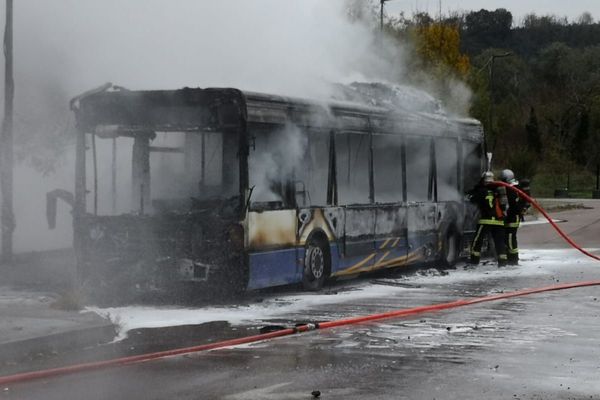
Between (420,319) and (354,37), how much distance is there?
9.13 m

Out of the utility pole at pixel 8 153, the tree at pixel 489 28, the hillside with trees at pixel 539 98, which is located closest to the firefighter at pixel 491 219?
the utility pole at pixel 8 153

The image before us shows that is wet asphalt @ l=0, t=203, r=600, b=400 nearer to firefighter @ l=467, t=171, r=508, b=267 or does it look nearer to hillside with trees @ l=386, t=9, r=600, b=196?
firefighter @ l=467, t=171, r=508, b=267

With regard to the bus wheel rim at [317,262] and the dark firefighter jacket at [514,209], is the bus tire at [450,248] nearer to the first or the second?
the dark firefighter jacket at [514,209]

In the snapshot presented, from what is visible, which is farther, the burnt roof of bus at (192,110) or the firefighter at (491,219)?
the firefighter at (491,219)

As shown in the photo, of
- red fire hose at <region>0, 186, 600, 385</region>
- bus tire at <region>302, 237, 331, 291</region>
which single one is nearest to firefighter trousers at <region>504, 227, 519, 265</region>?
red fire hose at <region>0, 186, 600, 385</region>

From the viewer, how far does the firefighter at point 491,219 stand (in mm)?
19969

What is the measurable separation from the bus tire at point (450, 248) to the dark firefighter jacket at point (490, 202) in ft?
1.77

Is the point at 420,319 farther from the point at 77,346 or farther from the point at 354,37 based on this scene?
the point at 354,37

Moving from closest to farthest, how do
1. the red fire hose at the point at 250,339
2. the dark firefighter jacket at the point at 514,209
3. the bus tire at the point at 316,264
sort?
the red fire hose at the point at 250,339 < the bus tire at the point at 316,264 < the dark firefighter jacket at the point at 514,209

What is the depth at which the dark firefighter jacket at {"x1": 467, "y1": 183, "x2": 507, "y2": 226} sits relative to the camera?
1997 centimetres


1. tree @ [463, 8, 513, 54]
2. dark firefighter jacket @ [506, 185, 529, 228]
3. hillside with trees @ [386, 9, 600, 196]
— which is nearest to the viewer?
dark firefighter jacket @ [506, 185, 529, 228]

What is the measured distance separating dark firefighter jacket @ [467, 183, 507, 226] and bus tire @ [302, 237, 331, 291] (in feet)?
17.8

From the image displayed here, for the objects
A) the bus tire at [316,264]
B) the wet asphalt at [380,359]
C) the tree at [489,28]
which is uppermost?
the tree at [489,28]

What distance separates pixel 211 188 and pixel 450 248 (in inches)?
300
